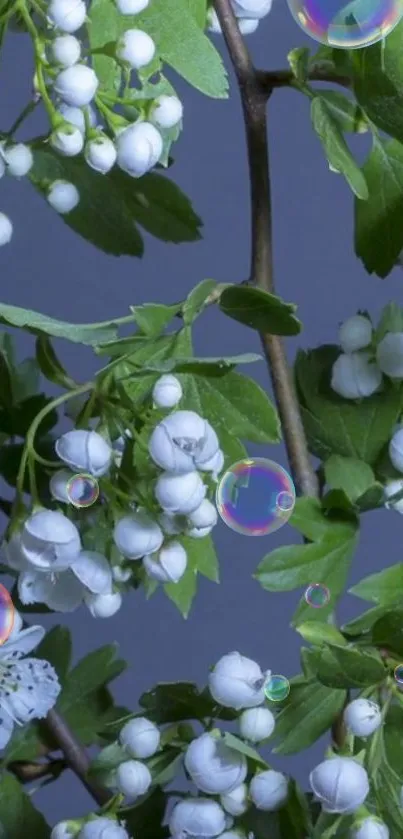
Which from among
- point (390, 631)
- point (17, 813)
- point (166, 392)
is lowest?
point (17, 813)

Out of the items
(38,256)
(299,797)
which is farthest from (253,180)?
(38,256)

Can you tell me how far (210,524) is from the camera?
451 mm

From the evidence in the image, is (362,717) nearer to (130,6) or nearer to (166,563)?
(166,563)

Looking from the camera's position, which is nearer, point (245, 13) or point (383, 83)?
point (383, 83)

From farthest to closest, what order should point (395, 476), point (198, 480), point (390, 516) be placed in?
point (390, 516), point (395, 476), point (198, 480)

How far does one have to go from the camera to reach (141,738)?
49cm

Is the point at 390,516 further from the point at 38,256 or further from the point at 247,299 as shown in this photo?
the point at 247,299

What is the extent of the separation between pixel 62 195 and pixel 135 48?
8 centimetres

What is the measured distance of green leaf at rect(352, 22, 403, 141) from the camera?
423 millimetres

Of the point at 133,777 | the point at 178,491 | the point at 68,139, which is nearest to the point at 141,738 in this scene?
the point at 133,777

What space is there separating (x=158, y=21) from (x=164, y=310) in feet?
0.38

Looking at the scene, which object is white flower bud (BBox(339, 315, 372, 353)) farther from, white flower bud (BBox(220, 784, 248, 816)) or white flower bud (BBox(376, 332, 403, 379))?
white flower bud (BBox(220, 784, 248, 816))

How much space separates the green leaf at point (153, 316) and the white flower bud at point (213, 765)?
0.14 m

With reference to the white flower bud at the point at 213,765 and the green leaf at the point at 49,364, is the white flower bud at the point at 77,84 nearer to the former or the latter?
the green leaf at the point at 49,364
